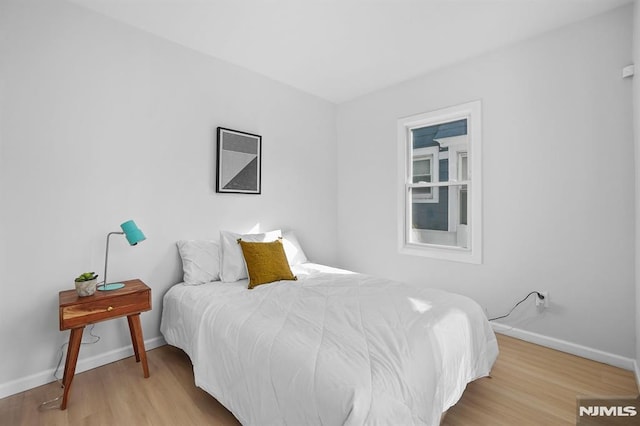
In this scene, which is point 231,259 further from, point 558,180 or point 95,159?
point 558,180

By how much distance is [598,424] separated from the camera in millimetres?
1656

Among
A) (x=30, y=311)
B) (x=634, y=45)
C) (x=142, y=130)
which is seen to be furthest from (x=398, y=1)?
(x=30, y=311)

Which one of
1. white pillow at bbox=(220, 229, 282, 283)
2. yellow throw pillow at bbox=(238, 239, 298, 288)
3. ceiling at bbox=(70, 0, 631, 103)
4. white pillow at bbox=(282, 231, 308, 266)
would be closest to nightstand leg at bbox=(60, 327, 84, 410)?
white pillow at bbox=(220, 229, 282, 283)

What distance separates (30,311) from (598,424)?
3514 mm

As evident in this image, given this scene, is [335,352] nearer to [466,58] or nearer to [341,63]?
[341,63]

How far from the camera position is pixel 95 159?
2.28 metres

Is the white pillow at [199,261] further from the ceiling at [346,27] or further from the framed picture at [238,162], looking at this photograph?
the ceiling at [346,27]

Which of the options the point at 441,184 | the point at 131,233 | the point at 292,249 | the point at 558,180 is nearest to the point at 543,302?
the point at 558,180

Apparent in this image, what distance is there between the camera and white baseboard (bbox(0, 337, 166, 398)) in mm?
1954

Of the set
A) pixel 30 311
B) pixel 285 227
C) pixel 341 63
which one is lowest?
pixel 30 311

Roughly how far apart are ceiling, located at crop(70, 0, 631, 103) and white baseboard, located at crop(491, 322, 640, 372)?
8.49 ft

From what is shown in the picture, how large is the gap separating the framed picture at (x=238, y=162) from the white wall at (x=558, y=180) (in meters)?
1.92

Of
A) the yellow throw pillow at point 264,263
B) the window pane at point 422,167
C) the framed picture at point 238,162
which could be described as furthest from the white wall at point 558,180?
the framed picture at point 238,162

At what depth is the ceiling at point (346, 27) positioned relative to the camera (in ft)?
7.29
